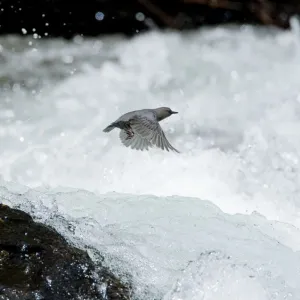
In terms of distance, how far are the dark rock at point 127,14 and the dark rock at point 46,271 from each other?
4162 millimetres

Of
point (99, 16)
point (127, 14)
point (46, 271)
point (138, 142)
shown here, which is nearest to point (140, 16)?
point (127, 14)

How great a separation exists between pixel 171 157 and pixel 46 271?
214 cm

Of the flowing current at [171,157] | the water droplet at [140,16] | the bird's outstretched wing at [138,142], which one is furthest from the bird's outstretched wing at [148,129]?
the water droplet at [140,16]

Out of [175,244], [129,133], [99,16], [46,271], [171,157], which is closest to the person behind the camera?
[46,271]

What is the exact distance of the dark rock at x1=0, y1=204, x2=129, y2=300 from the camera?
2199mm

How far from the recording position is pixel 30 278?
7.36 ft

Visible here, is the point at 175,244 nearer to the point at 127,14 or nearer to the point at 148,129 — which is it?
the point at 148,129

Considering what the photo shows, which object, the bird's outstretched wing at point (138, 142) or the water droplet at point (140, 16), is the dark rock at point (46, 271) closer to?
the bird's outstretched wing at point (138, 142)

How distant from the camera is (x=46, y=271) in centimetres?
228

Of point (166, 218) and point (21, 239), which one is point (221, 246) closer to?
point (166, 218)

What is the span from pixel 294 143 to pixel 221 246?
206cm

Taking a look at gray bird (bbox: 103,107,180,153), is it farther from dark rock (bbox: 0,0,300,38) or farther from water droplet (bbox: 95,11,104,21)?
water droplet (bbox: 95,11,104,21)

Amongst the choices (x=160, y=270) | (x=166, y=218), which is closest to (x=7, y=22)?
(x=166, y=218)

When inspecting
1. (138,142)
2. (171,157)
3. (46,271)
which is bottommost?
(171,157)
